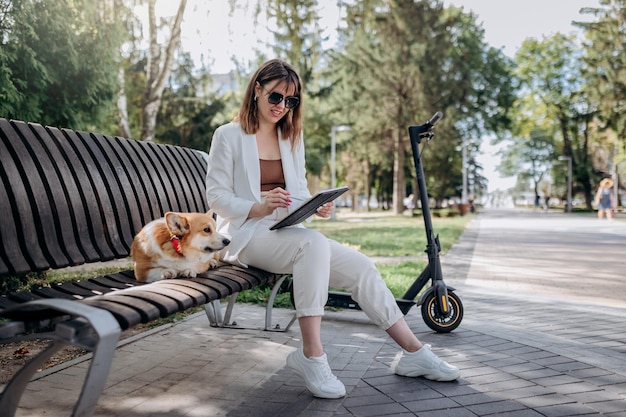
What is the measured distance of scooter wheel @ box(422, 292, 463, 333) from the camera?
177 inches

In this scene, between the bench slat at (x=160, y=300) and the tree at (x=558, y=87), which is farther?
the tree at (x=558, y=87)

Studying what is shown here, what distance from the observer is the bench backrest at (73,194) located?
10.4ft

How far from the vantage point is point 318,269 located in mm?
3105

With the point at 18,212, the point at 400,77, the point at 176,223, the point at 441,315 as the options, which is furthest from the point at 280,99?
the point at 400,77

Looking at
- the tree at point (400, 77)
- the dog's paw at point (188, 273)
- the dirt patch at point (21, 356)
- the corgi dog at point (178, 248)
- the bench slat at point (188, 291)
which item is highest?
the tree at point (400, 77)

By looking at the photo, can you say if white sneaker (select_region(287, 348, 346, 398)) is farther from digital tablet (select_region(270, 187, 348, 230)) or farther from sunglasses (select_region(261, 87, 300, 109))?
sunglasses (select_region(261, 87, 300, 109))

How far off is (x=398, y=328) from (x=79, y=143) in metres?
2.51

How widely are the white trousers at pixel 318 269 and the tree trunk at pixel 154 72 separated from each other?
31.0 ft

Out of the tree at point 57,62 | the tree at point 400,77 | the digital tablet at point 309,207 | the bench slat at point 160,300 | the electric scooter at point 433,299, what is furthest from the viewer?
the tree at point 400,77

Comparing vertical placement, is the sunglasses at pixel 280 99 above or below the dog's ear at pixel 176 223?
above

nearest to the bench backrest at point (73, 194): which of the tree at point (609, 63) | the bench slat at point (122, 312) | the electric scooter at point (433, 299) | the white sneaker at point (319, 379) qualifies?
the bench slat at point (122, 312)

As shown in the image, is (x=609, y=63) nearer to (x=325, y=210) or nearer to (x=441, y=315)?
(x=441, y=315)

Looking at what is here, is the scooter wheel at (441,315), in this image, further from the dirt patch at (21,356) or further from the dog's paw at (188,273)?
the dirt patch at (21,356)

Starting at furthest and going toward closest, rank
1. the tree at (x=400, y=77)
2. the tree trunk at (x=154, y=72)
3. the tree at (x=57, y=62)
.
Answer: the tree at (x=400, y=77) < the tree trunk at (x=154, y=72) < the tree at (x=57, y=62)
